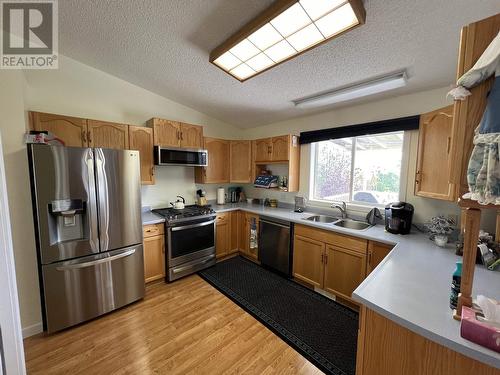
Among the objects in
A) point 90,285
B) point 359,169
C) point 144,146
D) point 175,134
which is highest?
point 175,134

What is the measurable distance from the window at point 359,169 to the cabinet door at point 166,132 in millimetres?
2054

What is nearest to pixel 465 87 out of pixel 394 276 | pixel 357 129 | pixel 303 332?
pixel 394 276

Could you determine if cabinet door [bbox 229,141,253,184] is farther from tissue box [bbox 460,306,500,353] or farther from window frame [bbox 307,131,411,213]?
tissue box [bbox 460,306,500,353]

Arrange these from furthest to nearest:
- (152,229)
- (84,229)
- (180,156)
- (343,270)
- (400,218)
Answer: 1. (180,156)
2. (152,229)
3. (343,270)
4. (400,218)
5. (84,229)

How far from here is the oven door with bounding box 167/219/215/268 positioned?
263cm

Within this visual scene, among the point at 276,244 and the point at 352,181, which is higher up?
the point at 352,181

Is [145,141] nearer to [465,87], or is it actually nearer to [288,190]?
[288,190]

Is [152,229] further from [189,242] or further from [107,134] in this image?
[107,134]

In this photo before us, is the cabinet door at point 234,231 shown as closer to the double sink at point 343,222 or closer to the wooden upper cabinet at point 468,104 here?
the double sink at point 343,222

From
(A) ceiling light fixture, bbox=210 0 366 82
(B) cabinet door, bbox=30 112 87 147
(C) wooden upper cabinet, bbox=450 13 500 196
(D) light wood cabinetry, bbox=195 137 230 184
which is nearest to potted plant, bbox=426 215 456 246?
(C) wooden upper cabinet, bbox=450 13 500 196

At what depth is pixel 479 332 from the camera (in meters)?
0.74

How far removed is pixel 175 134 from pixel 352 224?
2705 millimetres

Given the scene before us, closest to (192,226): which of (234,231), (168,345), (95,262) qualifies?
(234,231)

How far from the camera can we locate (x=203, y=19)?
61.7 inches
